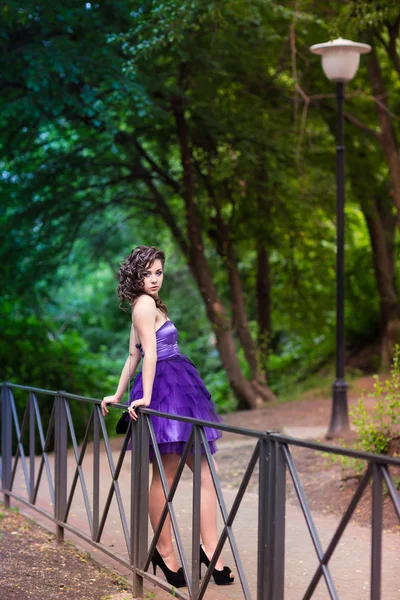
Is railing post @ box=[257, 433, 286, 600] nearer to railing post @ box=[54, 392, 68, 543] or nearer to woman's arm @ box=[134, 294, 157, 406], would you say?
woman's arm @ box=[134, 294, 157, 406]

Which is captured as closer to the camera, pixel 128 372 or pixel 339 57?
pixel 128 372

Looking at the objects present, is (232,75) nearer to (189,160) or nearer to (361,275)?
(189,160)

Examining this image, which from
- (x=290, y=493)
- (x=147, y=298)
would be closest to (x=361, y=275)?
(x=290, y=493)

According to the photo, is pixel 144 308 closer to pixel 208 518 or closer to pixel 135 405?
pixel 135 405

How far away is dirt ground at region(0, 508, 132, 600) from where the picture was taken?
4.71 meters

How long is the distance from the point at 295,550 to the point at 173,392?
4.96 ft

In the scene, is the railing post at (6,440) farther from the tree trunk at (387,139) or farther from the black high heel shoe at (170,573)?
the tree trunk at (387,139)

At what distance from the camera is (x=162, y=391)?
4770 millimetres

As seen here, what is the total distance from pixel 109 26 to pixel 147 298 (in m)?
6.99

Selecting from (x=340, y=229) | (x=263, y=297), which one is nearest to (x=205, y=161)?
(x=263, y=297)

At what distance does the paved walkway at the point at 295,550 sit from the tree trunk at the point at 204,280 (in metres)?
7.00

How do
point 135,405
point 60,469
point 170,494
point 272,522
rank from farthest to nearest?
1. point 60,469
2. point 135,405
3. point 170,494
4. point 272,522

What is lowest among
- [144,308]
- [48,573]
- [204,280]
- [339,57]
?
[48,573]

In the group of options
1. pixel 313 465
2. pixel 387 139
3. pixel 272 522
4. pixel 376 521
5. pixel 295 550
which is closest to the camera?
pixel 376 521
